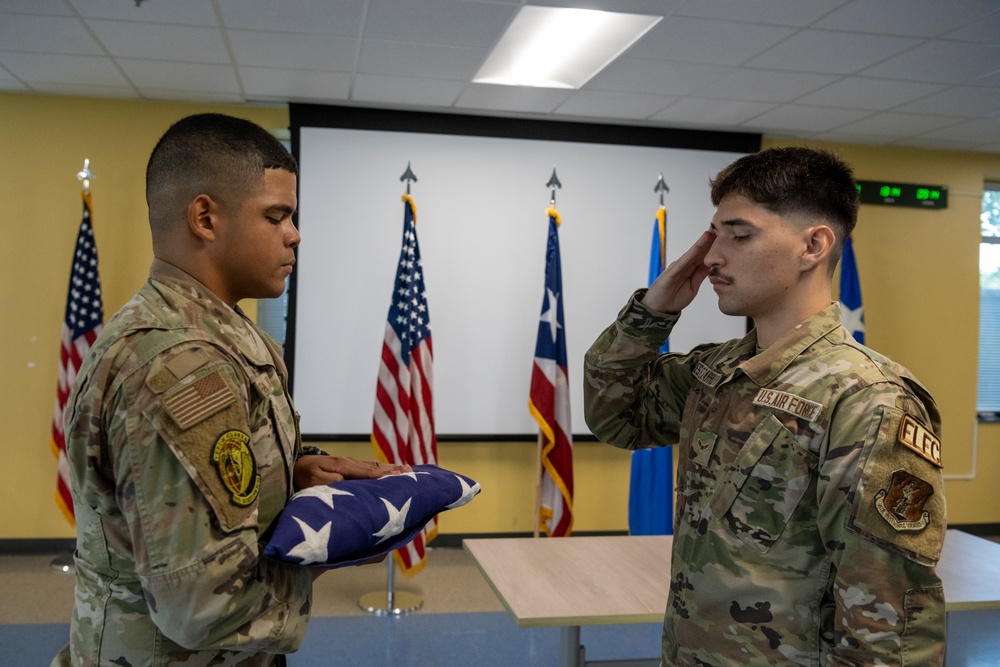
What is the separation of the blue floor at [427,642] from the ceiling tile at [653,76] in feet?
9.81

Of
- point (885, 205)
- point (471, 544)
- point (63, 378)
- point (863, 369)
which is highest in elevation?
point (885, 205)

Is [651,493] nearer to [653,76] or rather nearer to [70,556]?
[653,76]

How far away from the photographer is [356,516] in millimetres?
1233

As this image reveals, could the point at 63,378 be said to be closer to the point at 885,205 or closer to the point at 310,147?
the point at 310,147

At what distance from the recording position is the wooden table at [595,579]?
2.21 metres

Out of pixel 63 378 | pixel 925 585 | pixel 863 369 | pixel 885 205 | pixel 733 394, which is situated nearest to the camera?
pixel 925 585

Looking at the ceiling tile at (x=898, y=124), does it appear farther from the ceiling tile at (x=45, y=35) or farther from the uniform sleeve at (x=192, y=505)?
the uniform sleeve at (x=192, y=505)

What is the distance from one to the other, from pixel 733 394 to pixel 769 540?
0.30m

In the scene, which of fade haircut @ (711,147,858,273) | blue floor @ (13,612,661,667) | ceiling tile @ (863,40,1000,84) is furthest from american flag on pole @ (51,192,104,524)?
ceiling tile @ (863,40,1000,84)

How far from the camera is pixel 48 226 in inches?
205

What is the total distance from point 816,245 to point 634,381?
51cm

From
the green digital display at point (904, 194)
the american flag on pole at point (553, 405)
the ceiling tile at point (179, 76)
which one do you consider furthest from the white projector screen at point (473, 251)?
the green digital display at point (904, 194)

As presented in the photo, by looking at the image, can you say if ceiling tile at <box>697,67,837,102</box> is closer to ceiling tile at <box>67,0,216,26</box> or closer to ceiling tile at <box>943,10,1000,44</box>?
ceiling tile at <box>943,10,1000,44</box>

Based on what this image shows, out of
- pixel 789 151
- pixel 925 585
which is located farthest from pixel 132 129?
pixel 925 585
